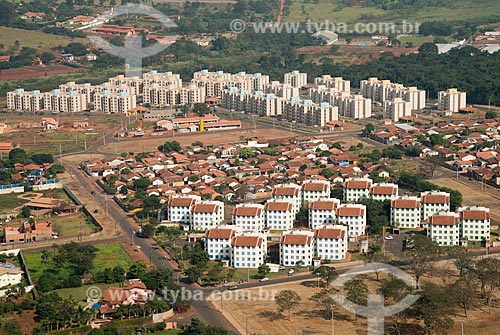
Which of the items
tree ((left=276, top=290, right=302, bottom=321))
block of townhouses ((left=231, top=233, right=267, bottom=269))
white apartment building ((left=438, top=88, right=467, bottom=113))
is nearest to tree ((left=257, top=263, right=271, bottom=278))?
block of townhouses ((left=231, top=233, right=267, bottom=269))

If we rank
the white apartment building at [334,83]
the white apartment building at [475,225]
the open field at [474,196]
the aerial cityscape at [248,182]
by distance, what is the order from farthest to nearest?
A: the white apartment building at [334,83] → the open field at [474,196] → the white apartment building at [475,225] → the aerial cityscape at [248,182]

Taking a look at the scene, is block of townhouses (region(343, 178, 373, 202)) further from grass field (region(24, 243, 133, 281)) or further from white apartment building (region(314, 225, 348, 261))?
grass field (region(24, 243, 133, 281))

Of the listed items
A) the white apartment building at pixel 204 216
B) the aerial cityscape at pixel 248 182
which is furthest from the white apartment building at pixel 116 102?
the white apartment building at pixel 204 216

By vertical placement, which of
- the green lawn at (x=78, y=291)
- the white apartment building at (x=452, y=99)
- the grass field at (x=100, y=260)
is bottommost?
the green lawn at (x=78, y=291)

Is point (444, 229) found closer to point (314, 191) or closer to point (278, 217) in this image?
point (278, 217)

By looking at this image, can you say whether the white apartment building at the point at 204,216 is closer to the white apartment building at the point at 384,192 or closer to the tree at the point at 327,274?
the white apartment building at the point at 384,192

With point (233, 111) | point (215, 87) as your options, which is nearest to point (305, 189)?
point (233, 111)

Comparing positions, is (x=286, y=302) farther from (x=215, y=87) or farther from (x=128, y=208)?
(x=215, y=87)
